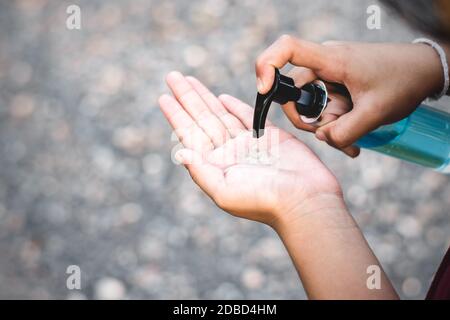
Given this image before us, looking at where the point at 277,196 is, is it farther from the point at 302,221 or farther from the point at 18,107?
the point at 18,107

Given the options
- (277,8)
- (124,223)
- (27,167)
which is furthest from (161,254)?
(277,8)

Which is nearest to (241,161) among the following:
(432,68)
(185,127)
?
(185,127)

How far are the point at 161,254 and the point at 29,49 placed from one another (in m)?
0.98

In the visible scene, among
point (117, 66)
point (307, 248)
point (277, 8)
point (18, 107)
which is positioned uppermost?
point (277, 8)

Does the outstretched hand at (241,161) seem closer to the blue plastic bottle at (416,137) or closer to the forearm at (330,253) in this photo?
the forearm at (330,253)

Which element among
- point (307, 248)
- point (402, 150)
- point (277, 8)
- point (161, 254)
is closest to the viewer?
point (307, 248)

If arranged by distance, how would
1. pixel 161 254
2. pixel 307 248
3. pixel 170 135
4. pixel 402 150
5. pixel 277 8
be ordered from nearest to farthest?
pixel 307 248 → pixel 402 150 → pixel 161 254 → pixel 170 135 → pixel 277 8

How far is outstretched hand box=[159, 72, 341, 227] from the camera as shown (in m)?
1.10

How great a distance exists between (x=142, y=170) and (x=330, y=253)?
107 centimetres

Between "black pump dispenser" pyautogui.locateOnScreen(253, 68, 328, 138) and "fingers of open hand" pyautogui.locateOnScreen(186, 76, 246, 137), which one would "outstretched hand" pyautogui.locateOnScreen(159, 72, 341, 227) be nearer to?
"fingers of open hand" pyautogui.locateOnScreen(186, 76, 246, 137)

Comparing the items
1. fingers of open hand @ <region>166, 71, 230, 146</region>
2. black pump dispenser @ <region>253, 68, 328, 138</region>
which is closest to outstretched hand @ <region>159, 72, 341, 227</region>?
fingers of open hand @ <region>166, 71, 230, 146</region>

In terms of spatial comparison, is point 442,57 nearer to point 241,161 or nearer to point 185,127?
point 241,161

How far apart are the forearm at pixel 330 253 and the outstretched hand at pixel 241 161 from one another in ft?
0.08

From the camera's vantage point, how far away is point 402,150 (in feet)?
4.08
